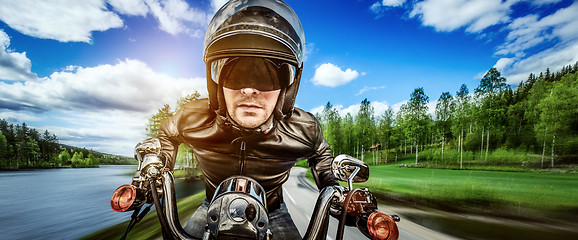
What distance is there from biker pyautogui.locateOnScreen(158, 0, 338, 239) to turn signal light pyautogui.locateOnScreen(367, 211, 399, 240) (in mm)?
786

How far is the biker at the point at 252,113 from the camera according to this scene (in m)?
1.40

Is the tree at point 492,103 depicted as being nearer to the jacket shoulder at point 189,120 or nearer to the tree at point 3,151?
the jacket shoulder at point 189,120

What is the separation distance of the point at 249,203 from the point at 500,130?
53.3m

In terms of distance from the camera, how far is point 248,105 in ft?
Answer: 4.91

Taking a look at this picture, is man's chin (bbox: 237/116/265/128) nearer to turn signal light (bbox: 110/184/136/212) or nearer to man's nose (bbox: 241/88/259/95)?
man's nose (bbox: 241/88/259/95)

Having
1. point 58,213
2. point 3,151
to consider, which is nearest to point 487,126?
point 58,213

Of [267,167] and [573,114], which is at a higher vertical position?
[573,114]

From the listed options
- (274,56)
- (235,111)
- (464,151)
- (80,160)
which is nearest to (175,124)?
(235,111)

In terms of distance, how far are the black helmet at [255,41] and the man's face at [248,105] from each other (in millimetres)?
119

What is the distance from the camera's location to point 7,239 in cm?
840

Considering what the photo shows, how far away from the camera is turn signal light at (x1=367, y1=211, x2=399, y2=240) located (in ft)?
3.78

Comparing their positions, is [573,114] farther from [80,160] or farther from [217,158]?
[80,160]

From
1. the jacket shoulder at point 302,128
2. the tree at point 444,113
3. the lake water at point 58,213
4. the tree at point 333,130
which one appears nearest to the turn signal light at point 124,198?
the jacket shoulder at point 302,128

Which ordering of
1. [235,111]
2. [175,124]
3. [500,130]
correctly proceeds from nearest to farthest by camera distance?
[235,111] < [175,124] < [500,130]
